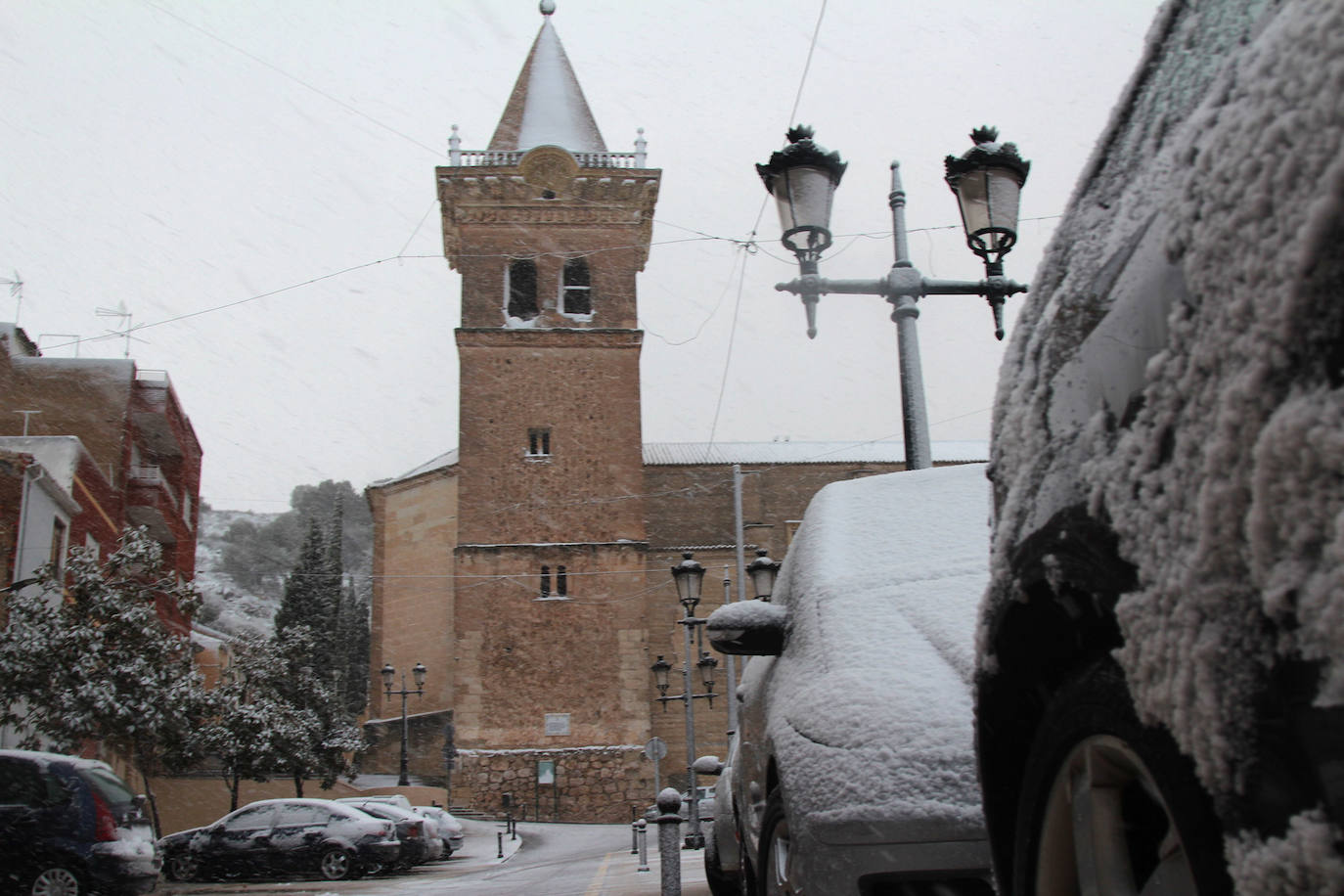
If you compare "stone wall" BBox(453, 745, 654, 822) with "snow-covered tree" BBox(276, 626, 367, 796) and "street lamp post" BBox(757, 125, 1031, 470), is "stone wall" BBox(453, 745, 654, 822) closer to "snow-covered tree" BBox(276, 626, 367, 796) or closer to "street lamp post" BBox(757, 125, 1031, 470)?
"snow-covered tree" BBox(276, 626, 367, 796)

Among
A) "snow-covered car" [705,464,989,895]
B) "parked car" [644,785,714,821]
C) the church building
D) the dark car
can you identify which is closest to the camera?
"snow-covered car" [705,464,989,895]

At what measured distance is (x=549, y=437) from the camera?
121 feet

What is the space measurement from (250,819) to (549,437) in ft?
76.3

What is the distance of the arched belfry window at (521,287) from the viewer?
38094mm

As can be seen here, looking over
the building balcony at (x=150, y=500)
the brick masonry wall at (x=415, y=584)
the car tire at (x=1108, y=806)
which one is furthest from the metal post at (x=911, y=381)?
the brick masonry wall at (x=415, y=584)

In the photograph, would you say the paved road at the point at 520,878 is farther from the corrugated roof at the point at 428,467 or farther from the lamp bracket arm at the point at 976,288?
the corrugated roof at the point at 428,467

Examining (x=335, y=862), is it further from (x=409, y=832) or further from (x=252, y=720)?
(x=252, y=720)

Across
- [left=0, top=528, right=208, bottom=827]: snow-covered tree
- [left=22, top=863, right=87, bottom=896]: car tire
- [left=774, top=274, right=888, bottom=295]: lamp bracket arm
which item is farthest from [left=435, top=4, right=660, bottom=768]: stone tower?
[left=774, top=274, right=888, bottom=295]: lamp bracket arm

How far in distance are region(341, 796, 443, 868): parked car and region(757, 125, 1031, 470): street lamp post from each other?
10.2m

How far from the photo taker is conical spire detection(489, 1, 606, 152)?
38.6 m

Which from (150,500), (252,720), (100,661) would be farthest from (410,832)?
(150,500)

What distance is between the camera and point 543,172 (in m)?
37.4

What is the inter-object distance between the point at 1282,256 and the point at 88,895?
9.68 m

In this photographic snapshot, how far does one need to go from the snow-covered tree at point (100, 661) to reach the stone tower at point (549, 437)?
18.2 meters
